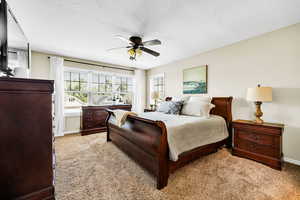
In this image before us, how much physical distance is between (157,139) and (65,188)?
1297 mm

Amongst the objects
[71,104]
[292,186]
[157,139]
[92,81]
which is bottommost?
[292,186]

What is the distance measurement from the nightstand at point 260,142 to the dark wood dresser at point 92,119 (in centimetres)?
358

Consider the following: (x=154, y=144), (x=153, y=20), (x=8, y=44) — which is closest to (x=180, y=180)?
(x=154, y=144)

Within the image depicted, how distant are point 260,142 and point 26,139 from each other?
3.22 metres

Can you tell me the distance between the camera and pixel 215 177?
178cm

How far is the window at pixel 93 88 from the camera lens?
422cm

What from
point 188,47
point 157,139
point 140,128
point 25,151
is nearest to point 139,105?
point 188,47

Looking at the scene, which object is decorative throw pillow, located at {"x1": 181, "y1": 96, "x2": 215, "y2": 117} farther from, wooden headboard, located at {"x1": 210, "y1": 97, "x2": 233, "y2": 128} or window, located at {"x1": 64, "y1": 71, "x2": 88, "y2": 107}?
window, located at {"x1": 64, "y1": 71, "x2": 88, "y2": 107}

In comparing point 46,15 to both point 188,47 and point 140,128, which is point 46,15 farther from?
point 188,47

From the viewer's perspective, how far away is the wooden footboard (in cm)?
157

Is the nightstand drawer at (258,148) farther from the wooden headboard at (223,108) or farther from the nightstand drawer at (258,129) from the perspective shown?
the wooden headboard at (223,108)

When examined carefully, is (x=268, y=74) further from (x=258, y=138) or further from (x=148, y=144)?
(x=148, y=144)

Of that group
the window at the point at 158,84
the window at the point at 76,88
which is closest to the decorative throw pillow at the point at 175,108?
the window at the point at 158,84

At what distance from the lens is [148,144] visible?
1.76m
